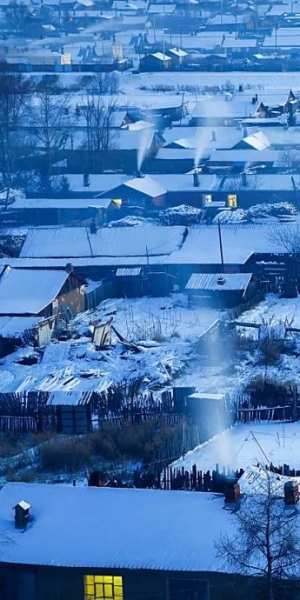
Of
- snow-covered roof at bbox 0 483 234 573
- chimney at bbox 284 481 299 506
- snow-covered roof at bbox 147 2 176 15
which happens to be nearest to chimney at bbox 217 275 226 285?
snow-covered roof at bbox 0 483 234 573

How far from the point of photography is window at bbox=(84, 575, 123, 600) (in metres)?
7.15

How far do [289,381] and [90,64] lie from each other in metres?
26.1

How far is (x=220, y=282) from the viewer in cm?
1488

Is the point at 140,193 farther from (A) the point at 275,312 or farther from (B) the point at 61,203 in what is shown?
(A) the point at 275,312

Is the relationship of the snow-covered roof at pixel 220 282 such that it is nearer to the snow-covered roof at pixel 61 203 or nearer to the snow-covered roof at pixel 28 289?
the snow-covered roof at pixel 28 289

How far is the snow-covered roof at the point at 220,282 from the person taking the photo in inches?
581

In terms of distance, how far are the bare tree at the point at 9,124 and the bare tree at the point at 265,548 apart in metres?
14.4

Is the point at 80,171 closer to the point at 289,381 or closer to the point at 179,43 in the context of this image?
the point at 289,381

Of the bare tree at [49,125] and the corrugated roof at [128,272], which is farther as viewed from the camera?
the bare tree at [49,125]

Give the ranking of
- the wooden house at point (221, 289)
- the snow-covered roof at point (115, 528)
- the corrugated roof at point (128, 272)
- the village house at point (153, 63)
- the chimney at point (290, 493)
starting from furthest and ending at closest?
the village house at point (153, 63) < the corrugated roof at point (128, 272) < the wooden house at point (221, 289) < the chimney at point (290, 493) < the snow-covered roof at point (115, 528)

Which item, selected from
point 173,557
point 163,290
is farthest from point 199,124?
point 173,557

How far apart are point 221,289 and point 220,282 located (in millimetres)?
152

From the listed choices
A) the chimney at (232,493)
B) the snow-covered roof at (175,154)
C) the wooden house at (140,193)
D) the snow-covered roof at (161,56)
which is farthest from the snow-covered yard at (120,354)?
the snow-covered roof at (161,56)

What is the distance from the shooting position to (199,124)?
26.9 meters
